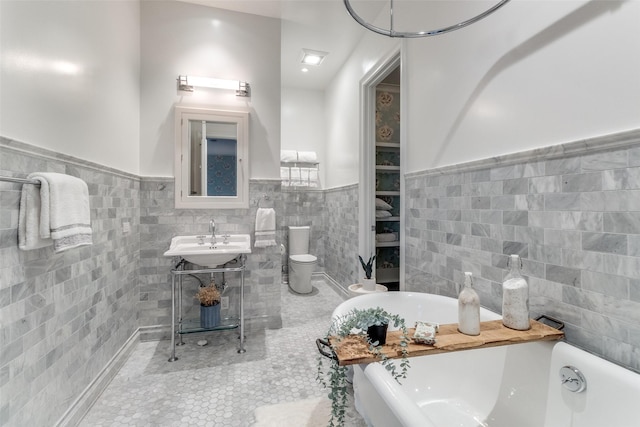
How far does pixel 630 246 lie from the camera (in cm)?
99

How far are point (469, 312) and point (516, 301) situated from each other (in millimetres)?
220

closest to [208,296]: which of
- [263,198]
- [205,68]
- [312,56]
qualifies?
[263,198]

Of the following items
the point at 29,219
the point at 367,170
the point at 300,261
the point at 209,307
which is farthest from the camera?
the point at 300,261

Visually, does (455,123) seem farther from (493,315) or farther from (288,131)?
(288,131)

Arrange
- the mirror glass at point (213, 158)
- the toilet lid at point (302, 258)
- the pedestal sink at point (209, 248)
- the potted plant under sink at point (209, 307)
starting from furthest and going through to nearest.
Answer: the toilet lid at point (302, 258)
the mirror glass at point (213, 158)
the potted plant under sink at point (209, 307)
the pedestal sink at point (209, 248)

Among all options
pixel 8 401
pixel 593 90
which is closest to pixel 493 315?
pixel 593 90

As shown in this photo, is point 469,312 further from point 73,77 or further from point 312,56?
point 312,56

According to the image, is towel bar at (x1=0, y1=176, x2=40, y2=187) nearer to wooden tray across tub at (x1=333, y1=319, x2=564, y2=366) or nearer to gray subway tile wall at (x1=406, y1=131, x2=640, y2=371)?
wooden tray across tub at (x1=333, y1=319, x2=564, y2=366)

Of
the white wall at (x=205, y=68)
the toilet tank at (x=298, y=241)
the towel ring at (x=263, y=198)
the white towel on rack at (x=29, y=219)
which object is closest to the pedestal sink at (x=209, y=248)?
the towel ring at (x=263, y=198)

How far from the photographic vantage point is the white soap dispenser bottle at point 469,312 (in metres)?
1.18

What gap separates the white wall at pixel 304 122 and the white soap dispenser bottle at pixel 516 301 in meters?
3.35

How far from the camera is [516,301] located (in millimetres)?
1216

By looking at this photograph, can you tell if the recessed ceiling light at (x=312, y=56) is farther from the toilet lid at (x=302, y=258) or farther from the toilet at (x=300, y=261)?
the toilet lid at (x=302, y=258)

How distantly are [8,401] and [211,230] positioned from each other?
5.20 feet
